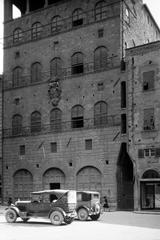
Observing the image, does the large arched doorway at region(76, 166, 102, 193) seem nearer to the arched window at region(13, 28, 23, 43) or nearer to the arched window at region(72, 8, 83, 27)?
the arched window at region(72, 8, 83, 27)

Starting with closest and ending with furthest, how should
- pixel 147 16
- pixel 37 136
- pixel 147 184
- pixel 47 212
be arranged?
pixel 47 212 < pixel 147 184 < pixel 37 136 < pixel 147 16

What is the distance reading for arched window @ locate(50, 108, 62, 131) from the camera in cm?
4473

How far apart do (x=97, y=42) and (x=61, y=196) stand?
74.0 feet

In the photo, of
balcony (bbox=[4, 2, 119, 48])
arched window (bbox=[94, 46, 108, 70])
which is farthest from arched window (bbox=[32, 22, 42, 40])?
arched window (bbox=[94, 46, 108, 70])

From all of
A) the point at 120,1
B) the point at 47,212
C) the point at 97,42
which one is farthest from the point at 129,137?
the point at 47,212

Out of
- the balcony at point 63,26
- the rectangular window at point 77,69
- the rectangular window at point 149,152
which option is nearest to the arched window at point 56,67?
the rectangular window at point 77,69

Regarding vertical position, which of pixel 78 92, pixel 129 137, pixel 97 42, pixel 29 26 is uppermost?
pixel 29 26

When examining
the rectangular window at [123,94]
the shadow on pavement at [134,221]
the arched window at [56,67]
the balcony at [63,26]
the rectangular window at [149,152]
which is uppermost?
the balcony at [63,26]

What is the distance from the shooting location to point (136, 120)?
3997 cm

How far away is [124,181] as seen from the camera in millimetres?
41531

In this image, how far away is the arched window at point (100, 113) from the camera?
42.1 meters

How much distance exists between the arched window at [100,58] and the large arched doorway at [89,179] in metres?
10.3

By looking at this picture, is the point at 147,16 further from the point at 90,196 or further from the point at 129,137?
the point at 90,196

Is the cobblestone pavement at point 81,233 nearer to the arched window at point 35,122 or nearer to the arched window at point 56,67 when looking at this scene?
the arched window at point 35,122
